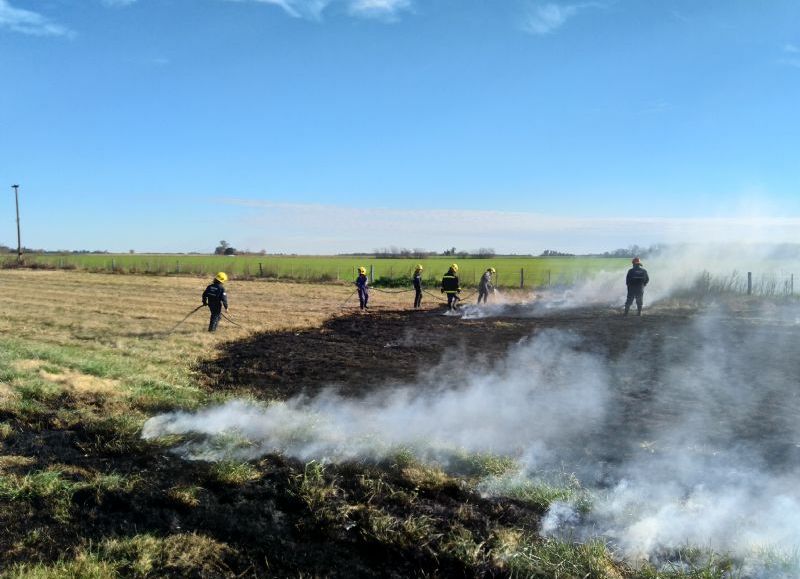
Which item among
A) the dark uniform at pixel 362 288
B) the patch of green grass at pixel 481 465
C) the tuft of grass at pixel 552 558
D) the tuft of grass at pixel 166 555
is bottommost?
the tuft of grass at pixel 166 555

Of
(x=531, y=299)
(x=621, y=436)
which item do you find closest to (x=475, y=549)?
(x=621, y=436)

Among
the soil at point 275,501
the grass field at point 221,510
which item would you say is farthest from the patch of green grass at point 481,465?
the soil at point 275,501

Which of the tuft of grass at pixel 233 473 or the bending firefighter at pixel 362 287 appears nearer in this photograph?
the tuft of grass at pixel 233 473

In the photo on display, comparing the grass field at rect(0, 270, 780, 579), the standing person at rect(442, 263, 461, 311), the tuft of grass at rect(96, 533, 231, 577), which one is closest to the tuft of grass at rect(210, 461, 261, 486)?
the grass field at rect(0, 270, 780, 579)

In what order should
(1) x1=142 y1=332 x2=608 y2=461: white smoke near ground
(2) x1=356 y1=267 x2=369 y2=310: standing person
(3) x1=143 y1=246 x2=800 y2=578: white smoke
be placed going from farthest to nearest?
(2) x1=356 y1=267 x2=369 y2=310: standing person → (1) x1=142 y1=332 x2=608 y2=461: white smoke near ground → (3) x1=143 y1=246 x2=800 y2=578: white smoke

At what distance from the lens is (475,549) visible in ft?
13.1

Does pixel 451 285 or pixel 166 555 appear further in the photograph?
pixel 451 285

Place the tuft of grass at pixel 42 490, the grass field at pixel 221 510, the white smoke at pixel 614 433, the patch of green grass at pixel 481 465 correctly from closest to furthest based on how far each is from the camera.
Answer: the grass field at pixel 221 510
the white smoke at pixel 614 433
the tuft of grass at pixel 42 490
the patch of green grass at pixel 481 465

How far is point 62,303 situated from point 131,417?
57.0ft

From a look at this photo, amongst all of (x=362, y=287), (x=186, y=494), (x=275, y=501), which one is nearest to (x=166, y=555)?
(x=186, y=494)

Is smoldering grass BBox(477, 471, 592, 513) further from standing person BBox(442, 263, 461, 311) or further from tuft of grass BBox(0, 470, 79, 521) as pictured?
standing person BBox(442, 263, 461, 311)

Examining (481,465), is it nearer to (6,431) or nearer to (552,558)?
(552,558)

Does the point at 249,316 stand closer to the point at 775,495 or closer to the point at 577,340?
the point at 577,340

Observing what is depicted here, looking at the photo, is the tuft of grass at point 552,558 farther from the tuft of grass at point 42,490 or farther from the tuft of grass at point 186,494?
the tuft of grass at point 42,490
